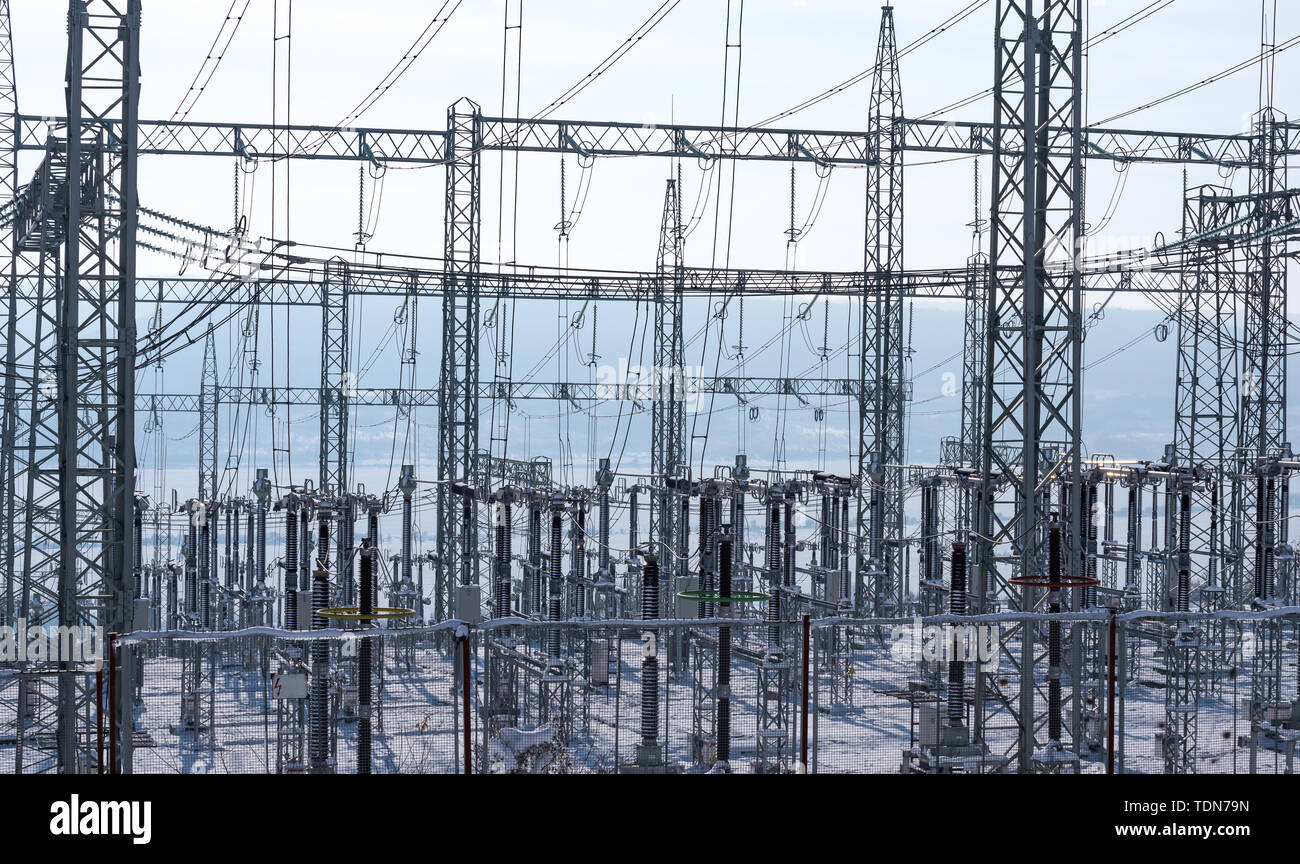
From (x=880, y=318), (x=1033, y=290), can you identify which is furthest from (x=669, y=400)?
(x=1033, y=290)

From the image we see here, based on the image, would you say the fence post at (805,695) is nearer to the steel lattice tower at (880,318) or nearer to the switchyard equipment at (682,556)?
the switchyard equipment at (682,556)

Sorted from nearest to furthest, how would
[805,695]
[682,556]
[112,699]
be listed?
[112,699] → [805,695] → [682,556]

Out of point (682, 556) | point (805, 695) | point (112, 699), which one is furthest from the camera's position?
point (682, 556)

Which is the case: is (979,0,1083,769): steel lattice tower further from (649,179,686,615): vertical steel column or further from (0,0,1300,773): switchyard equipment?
(649,179,686,615): vertical steel column

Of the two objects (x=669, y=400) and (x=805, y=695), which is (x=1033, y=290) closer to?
(x=805, y=695)

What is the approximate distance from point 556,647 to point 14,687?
7.86m

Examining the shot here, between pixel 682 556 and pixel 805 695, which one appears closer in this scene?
pixel 805 695

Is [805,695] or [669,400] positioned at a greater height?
[669,400]

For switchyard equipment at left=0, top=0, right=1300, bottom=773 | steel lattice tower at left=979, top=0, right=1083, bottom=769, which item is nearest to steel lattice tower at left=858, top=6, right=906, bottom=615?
switchyard equipment at left=0, top=0, right=1300, bottom=773

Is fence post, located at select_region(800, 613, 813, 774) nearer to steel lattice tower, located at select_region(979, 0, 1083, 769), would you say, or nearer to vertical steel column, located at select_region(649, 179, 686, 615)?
steel lattice tower, located at select_region(979, 0, 1083, 769)

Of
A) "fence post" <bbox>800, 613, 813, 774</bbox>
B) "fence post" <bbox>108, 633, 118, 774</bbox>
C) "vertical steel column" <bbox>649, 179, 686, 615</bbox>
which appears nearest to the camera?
"fence post" <bbox>108, 633, 118, 774</bbox>

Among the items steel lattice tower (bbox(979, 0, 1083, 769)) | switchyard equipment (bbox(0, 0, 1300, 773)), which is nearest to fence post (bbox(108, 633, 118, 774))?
switchyard equipment (bbox(0, 0, 1300, 773))

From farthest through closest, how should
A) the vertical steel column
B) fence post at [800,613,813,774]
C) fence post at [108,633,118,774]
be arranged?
the vertical steel column
fence post at [800,613,813,774]
fence post at [108,633,118,774]

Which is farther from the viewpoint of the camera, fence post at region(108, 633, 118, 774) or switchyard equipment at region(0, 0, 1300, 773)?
switchyard equipment at region(0, 0, 1300, 773)
